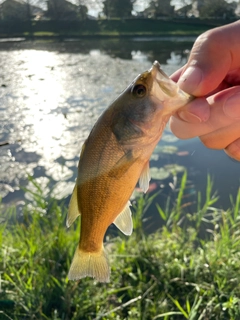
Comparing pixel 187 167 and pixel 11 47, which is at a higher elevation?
pixel 11 47

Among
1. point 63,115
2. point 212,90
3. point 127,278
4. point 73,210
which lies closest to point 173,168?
point 127,278

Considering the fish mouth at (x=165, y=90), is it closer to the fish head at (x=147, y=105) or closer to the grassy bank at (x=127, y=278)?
→ the fish head at (x=147, y=105)

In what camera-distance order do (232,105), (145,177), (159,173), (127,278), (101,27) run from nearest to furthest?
1. (145,177)
2. (232,105)
3. (127,278)
4. (159,173)
5. (101,27)

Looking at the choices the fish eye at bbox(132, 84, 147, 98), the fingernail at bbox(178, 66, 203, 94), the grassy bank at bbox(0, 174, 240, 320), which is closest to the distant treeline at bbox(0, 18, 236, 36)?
the grassy bank at bbox(0, 174, 240, 320)

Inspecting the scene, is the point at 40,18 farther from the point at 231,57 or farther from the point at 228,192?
the point at 231,57

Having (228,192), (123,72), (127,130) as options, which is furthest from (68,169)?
(123,72)

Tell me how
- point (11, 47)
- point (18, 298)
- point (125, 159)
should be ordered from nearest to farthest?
1. point (125, 159)
2. point (18, 298)
3. point (11, 47)

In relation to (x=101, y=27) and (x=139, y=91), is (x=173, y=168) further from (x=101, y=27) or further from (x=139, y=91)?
(x=101, y=27)
